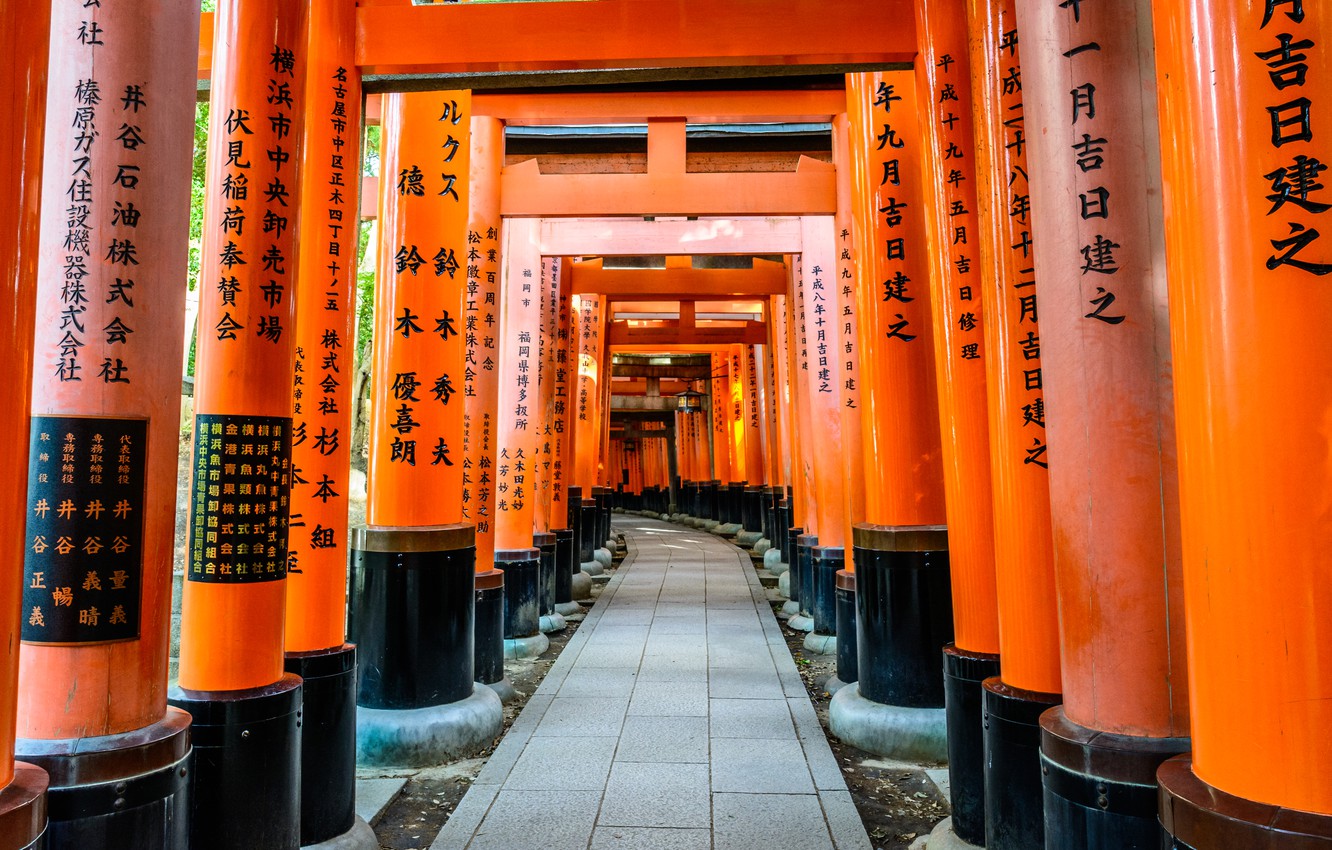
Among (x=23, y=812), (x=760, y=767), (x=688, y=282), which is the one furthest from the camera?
(x=688, y=282)

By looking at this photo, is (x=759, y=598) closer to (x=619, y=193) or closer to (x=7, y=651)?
(x=619, y=193)

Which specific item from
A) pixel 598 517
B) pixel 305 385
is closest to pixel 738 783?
pixel 305 385

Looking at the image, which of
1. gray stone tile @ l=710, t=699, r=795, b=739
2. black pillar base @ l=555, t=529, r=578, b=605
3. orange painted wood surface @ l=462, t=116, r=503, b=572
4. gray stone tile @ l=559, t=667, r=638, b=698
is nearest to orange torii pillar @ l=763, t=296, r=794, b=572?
black pillar base @ l=555, t=529, r=578, b=605

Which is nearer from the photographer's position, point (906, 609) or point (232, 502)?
point (232, 502)

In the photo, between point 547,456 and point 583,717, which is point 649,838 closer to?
point 583,717

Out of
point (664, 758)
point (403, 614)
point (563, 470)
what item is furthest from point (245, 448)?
point (563, 470)

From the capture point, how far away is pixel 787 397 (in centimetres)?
1136

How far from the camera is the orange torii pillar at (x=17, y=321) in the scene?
5.48ft

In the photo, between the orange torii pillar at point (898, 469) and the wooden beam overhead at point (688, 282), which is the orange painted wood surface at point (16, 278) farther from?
the wooden beam overhead at point (688, 282)

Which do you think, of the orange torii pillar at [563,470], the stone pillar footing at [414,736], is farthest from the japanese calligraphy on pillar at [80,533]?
the orange torii pillar at [563,470]

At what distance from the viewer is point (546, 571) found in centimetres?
840

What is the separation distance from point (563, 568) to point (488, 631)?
12.0 ft

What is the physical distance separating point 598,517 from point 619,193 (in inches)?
330

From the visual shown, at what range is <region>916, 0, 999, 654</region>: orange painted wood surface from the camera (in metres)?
3.41
